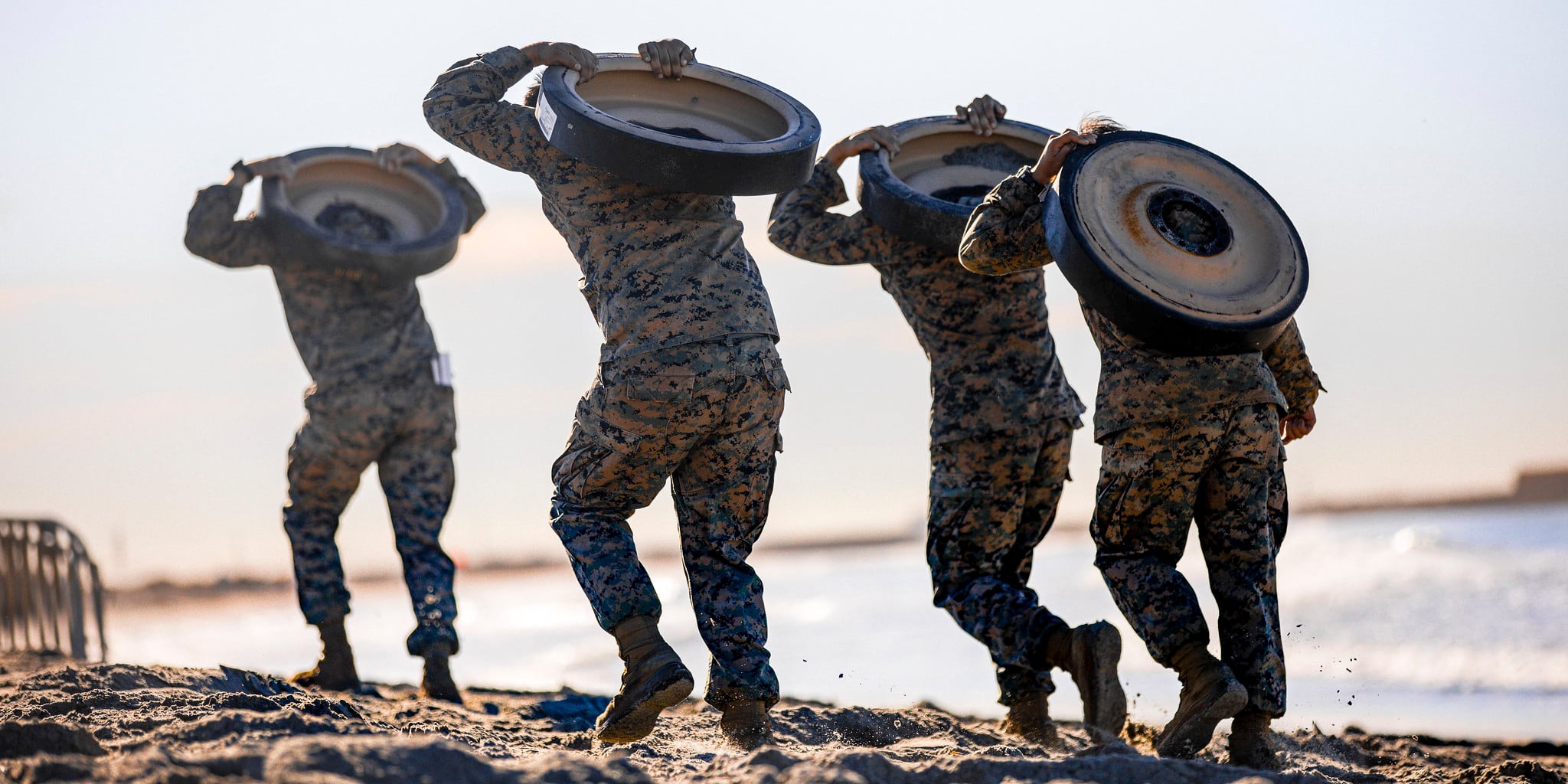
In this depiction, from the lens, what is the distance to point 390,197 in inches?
326

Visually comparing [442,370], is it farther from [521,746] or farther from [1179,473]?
[1179,473]

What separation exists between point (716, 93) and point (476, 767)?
295 centimetres

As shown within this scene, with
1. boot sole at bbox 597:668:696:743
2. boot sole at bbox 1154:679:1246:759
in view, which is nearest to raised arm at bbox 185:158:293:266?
boot sole at bbox 597:668:696:743

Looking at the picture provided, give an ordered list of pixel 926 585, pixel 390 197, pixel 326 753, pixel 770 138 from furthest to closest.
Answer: pixel 926 585 < pixel 390 197 < pixel 770 138 < pixel 326 753

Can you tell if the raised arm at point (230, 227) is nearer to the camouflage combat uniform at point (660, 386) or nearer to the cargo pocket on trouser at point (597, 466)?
the camouflage combat uniform at point (660, 386)

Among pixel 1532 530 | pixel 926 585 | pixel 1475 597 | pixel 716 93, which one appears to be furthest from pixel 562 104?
pixel 1532 530

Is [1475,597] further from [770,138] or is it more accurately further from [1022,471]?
[770,138]

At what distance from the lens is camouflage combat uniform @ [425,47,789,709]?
494 cm

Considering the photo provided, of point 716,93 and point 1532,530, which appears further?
point 1532,530

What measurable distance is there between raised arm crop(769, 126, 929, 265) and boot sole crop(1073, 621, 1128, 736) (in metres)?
1.75

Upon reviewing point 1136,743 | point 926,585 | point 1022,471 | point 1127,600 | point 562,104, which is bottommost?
point 1136,743

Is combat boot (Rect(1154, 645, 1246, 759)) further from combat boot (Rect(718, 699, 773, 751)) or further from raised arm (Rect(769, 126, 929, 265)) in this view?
raised arm (Rect(769, 126, 929, 265))

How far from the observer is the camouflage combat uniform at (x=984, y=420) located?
A: 5.98 m

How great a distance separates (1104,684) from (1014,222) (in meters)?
1.64
